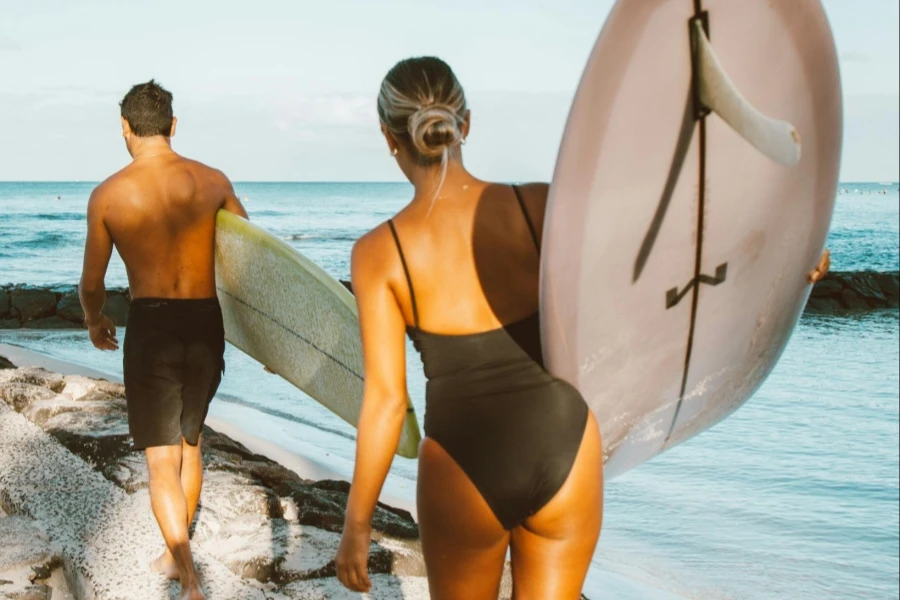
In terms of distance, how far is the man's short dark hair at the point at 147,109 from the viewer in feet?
10.0

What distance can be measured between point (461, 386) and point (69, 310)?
13419 millimetres

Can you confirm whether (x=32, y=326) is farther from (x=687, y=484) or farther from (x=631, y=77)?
(x=631, y=77)

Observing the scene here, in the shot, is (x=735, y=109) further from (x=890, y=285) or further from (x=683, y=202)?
(x=890, y=285)

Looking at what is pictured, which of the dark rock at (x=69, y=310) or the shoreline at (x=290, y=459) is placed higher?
the shoreline at (x=290, y=459)

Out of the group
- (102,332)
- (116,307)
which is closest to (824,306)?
(116,307)

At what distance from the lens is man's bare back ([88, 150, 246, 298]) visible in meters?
3.07

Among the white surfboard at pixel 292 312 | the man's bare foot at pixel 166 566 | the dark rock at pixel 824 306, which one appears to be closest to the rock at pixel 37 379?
the white surfboard at pixel 292 312

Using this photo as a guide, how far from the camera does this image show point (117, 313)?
45.6 ft

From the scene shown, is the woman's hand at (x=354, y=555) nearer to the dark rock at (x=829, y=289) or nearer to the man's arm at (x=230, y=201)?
the man's arm at (x=230, y=201)

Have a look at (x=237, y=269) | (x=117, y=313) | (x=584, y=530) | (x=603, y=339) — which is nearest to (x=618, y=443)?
(x=603, y=339)

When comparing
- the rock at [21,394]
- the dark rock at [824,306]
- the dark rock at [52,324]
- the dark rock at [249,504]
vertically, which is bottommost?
the dark rock at [52,324]

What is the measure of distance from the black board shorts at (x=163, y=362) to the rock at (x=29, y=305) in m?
11.7

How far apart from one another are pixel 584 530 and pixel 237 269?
2.28 m

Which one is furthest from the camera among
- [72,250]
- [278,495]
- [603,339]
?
[72,250]
